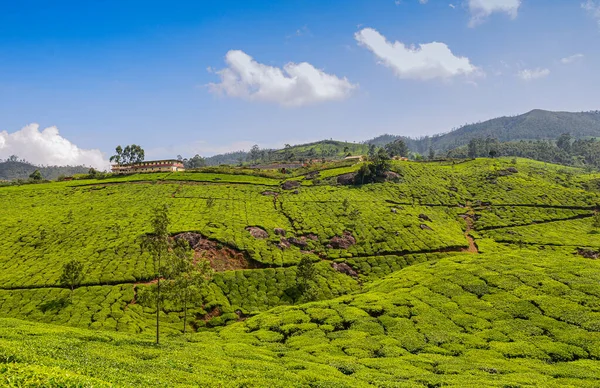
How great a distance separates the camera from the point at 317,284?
265ft

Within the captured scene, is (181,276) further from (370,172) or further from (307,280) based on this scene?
(370,172)

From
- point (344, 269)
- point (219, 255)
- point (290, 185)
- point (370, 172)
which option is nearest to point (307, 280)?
point (344, 269)

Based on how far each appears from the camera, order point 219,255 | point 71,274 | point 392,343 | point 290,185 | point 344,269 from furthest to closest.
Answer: point 290,185 < point 219,255 < point 344,269 < point 71,274 < point 392,343

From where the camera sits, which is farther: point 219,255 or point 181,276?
point 219,255

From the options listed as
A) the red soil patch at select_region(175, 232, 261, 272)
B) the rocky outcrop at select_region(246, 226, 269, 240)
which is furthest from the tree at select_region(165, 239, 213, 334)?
the rocky outcrop at select_region(246, 226, 269, 240)

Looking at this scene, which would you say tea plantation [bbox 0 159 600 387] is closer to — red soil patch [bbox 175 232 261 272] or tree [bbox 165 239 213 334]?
red soil patch [bbox 175 232 261 272]

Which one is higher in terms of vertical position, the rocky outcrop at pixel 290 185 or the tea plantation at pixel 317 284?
the rocky outcrop at pixel 290 185

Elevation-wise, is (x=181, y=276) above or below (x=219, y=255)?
above

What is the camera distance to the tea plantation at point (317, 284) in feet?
104

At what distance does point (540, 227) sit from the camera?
124m

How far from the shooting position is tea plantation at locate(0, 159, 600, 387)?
3173cm

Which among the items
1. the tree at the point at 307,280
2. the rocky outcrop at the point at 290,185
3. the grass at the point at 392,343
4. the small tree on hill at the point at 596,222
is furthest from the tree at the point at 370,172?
the grass at the point at 392,343

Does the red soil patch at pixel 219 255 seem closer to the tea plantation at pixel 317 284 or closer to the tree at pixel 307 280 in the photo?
the tea plantation at pixel 317 284

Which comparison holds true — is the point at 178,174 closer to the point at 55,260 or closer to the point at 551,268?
the point at 55,260
